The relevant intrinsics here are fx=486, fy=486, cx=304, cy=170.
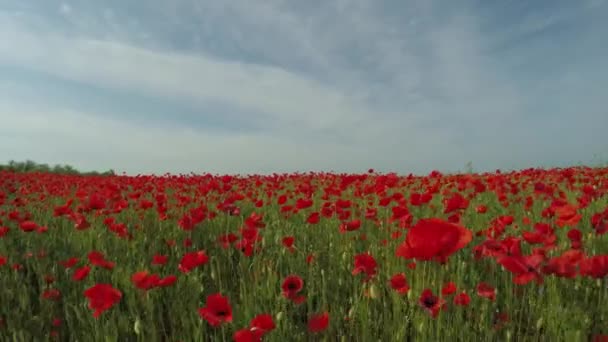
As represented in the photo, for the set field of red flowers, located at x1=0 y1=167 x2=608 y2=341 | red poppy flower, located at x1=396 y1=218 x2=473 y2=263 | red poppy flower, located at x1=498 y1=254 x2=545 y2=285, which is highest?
red poppy flower, located at x1=396 y1=218 x2=473 y2=263

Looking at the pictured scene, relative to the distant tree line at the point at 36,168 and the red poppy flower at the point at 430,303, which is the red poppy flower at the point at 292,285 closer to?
the red poppy flower at the point at 430,303

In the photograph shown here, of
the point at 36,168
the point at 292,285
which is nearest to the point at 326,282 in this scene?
the point at 292,285

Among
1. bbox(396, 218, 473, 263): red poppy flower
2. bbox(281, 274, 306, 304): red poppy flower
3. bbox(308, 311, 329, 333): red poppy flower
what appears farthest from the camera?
bbox(281, 274, 306, 304): red poppy flower

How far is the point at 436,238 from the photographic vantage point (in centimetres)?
168

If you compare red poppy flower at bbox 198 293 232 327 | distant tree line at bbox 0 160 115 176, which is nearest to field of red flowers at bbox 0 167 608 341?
red poppy flower at bbox 198 293 232 327

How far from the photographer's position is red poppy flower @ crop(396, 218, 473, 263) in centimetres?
166

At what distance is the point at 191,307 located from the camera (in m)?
2.77

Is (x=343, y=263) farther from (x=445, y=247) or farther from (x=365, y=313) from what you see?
(x=445, y=247)

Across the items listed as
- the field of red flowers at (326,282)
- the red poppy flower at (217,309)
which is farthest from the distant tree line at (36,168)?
the red poppy flower at (217,309)

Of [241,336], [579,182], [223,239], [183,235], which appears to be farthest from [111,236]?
[579,182]

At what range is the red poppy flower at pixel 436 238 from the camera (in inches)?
65.4

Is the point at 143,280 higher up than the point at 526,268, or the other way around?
the point at 526,268

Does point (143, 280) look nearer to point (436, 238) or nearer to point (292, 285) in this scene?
point (292, 285)

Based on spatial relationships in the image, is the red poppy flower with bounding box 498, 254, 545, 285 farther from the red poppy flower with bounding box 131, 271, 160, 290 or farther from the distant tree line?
the distant tree line
